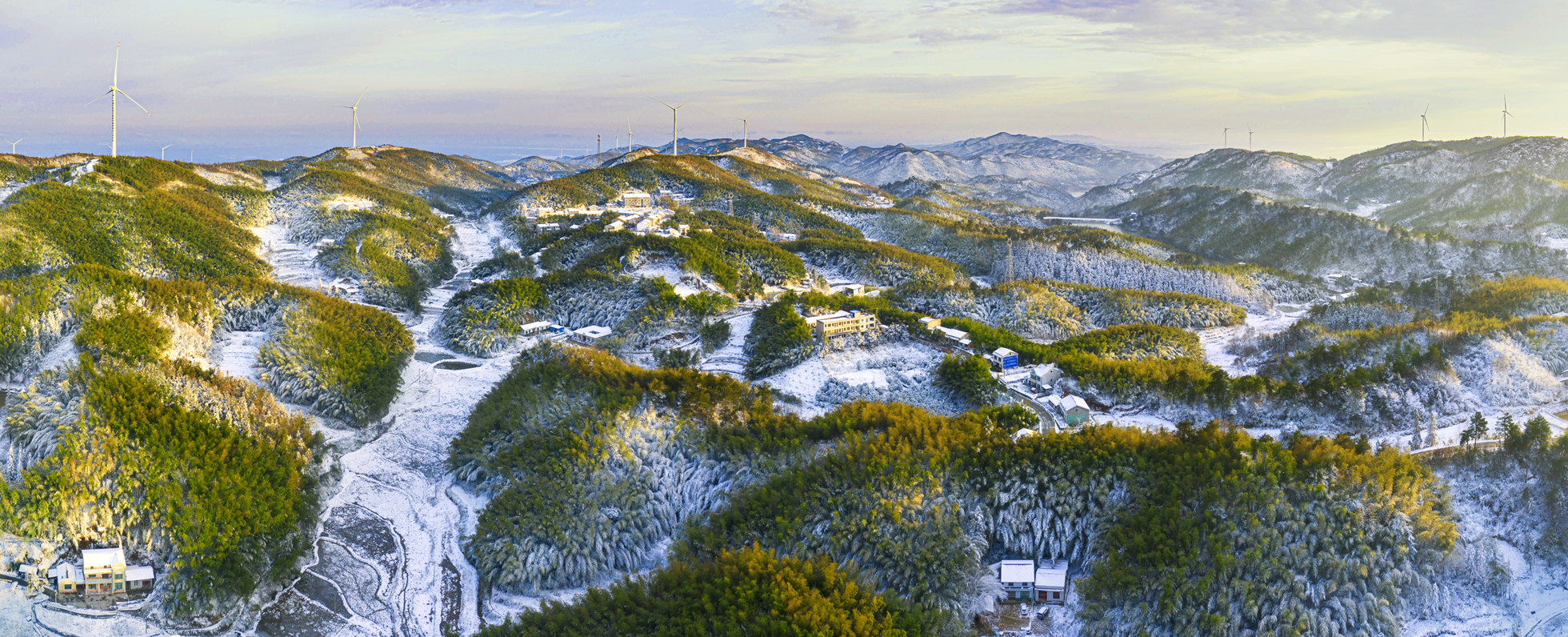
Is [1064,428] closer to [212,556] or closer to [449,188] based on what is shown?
[212,556]

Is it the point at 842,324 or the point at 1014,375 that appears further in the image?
the point at 842,324

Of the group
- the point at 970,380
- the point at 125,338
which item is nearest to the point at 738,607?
the point at 970,380

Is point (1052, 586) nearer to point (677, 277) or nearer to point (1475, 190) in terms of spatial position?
point (677, 277)

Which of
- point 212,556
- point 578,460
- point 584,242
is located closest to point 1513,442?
Answer: point 578,460

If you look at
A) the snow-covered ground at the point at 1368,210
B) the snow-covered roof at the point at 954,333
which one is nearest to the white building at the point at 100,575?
the snow-covered roof at the point at 954,333

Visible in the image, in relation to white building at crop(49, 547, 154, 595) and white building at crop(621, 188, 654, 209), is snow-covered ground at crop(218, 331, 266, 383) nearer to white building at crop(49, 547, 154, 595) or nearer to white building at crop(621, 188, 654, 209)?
white building at crop(49, 547, 154, 595)

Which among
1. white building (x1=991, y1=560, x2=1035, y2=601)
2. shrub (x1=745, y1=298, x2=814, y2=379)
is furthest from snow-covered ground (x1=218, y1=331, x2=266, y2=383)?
white building (x1=991, y1=560, x2=1035, y2=601)
